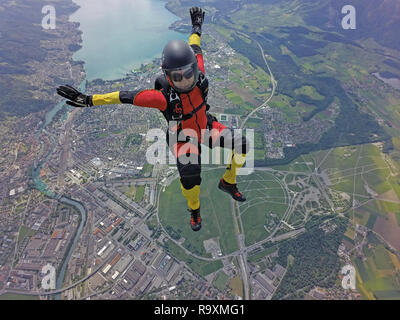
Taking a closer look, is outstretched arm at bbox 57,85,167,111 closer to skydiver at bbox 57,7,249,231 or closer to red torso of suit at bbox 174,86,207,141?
skydiver at bbox 57,7,249,231

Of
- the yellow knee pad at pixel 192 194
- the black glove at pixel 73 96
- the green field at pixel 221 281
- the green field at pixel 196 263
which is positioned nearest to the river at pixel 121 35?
the green field at pixel 196 263

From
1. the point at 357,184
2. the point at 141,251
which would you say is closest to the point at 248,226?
the point at 141,251

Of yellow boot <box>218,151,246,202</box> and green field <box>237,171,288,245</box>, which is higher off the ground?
yellow boot <box>218,151,246,202</box>

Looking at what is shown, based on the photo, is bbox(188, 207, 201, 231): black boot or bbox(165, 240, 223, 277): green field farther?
Result: bbox(165, 240, 223, 277): green field

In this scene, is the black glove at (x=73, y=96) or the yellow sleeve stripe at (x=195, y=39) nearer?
the black glove at (x=73, y=96)

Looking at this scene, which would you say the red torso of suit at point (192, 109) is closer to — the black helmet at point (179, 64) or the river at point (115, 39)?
the black helmet at point (179, 64)

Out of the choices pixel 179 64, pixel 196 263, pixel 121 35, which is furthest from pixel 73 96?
pixel 121 35

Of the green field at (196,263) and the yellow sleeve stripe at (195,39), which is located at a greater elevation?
the yellow sleeve stripe at (195,39)

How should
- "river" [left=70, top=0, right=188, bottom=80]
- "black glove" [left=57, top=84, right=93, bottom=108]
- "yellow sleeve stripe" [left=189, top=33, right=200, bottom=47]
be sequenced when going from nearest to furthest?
"black glove" [left=57, top=84, right=93, bottom=108] → "yellow sleeve stripe" [left=189, top=33, right=200, bottom=47] → "river" [left=70, top=0, right=188, bottom=80]

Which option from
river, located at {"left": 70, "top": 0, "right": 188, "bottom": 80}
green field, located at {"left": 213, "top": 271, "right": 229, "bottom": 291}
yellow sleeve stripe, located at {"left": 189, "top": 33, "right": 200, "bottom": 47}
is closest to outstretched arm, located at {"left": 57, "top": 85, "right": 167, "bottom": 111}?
yellow sleeve stripe, located at {"left": 189, "top": 33, "right": 200, "bottom": 47}

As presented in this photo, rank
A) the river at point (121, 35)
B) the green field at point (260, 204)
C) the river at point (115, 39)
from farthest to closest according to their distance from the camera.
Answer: the river at point (121, 35) → the river at point (115, 39) → the green field at point (260, 204)
